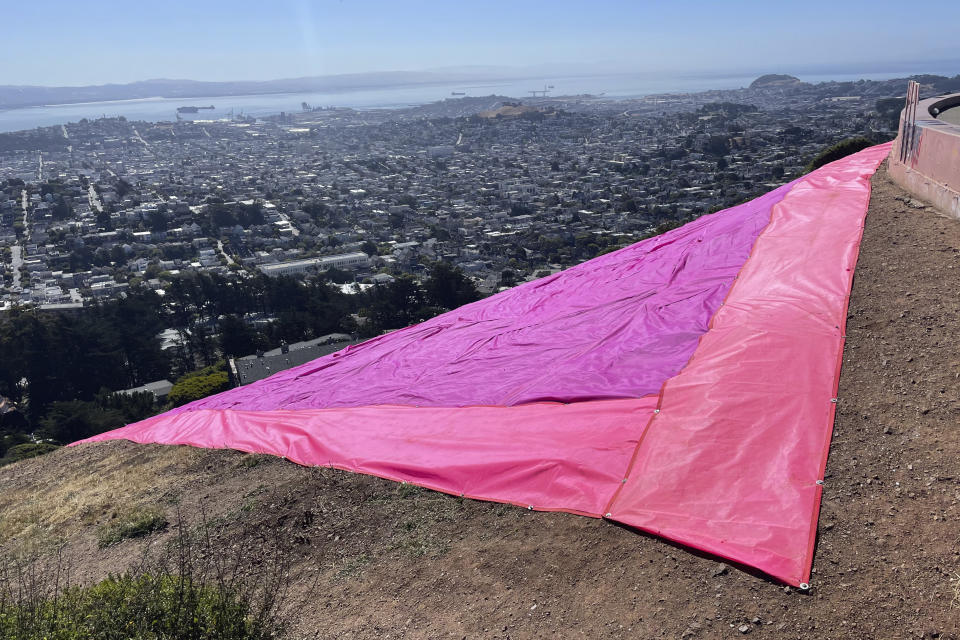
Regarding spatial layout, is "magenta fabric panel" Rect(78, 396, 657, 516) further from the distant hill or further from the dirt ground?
the distant hill

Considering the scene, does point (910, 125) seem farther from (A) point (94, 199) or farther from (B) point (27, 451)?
(A) point (94, 199)

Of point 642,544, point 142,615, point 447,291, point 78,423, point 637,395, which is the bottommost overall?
point 78,423

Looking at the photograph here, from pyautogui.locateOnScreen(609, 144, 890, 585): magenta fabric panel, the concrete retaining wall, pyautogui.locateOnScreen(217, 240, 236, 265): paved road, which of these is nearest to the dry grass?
pyautogui.locateOnScreen(609, 144, 890, 585): magenta fabric panel

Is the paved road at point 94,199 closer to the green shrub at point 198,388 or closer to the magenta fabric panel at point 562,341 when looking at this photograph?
the green shrub at point 198,388

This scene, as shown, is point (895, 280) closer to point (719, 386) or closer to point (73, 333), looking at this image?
point (719, 386)

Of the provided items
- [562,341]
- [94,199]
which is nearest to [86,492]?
[562,341]

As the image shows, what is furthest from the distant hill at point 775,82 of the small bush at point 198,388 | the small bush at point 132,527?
the small bush at point 132,527
